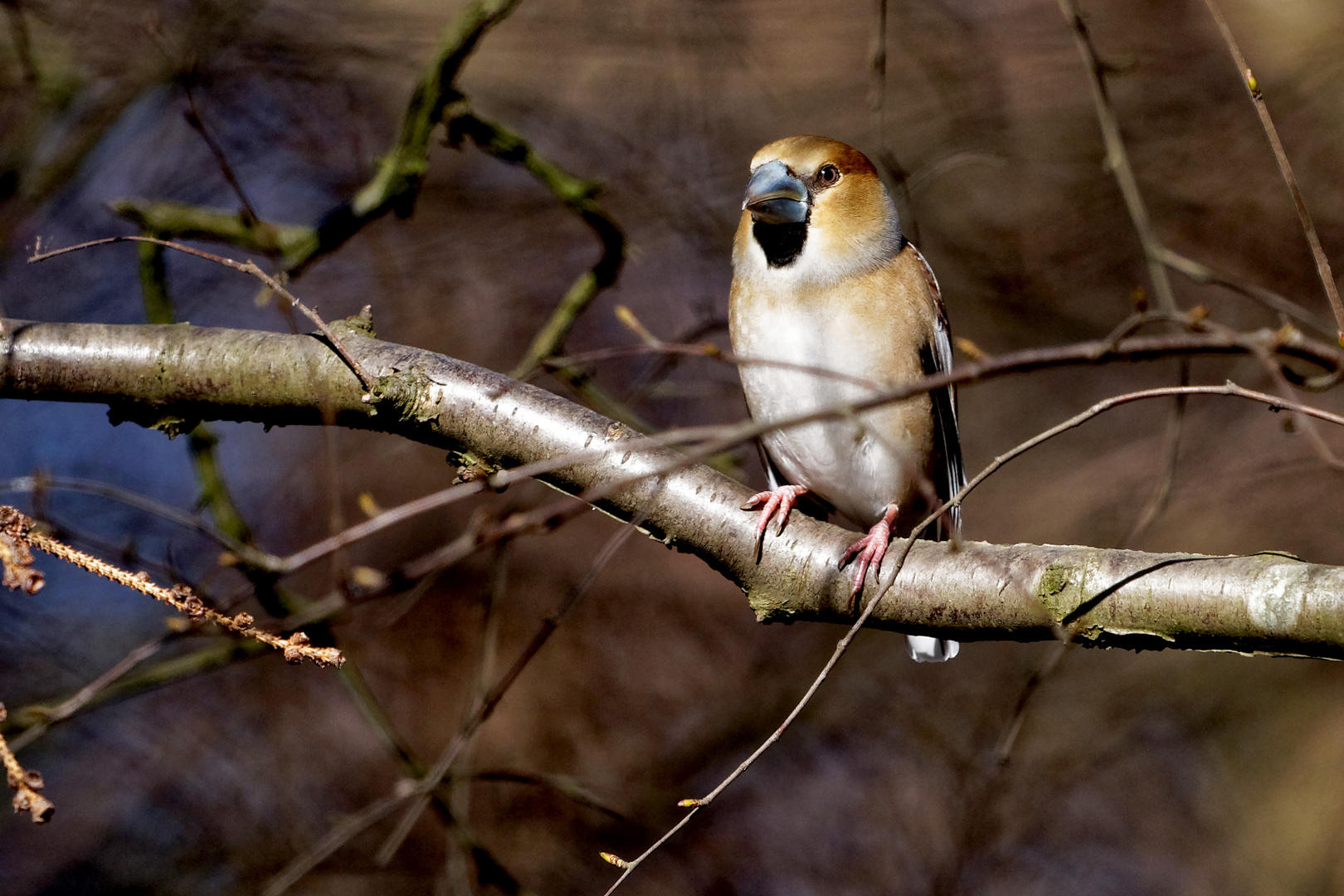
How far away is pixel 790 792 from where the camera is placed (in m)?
5.11

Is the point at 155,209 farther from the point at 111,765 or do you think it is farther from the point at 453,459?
the point at 111,765

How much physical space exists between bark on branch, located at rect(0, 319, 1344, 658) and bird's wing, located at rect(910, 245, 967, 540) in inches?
30.0

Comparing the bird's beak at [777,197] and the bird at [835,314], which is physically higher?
the bird's beak at [777,197]

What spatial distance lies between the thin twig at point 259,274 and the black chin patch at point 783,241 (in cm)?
111

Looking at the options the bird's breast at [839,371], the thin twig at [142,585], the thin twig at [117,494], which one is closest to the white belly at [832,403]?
the bird's breast at [839,371]

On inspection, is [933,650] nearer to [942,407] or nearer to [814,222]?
[942,407]

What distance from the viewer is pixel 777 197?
8.57 ft

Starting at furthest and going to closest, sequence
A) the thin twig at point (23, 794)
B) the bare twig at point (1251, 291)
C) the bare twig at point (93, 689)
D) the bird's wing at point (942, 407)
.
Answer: the bird's wing at point (942, 407), the bare twig at point (1251, 291), the bare twig at point (93, 689), the thin twig at point (23, 794)

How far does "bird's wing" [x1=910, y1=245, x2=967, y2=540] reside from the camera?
112 inches

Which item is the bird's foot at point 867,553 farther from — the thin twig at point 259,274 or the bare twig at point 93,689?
the bare twig at point 93,689

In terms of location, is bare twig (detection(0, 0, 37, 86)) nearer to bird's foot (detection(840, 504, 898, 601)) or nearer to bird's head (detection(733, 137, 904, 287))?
bird's head (detection(733, 137, 904, 287))

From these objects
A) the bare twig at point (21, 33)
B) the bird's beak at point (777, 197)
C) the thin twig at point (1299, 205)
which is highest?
the bare twig at point (21, 33)

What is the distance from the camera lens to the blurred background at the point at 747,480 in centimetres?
456

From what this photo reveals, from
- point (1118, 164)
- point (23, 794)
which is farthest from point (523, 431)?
point (1118, 164)
